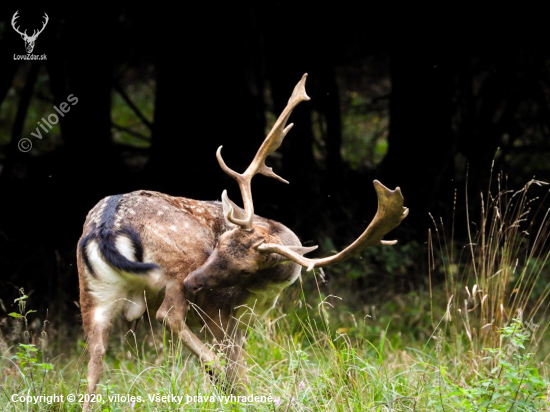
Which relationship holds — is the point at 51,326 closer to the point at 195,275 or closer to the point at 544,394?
the point at 195,275

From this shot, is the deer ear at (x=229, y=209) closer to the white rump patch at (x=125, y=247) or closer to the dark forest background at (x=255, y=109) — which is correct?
the white rump patch at (x=125, y=247)

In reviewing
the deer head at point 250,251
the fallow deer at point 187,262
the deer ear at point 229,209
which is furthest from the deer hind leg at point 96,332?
the deer ear at point 229,209

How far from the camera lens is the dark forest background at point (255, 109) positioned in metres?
6.92

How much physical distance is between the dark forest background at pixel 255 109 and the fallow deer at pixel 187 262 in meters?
2.62

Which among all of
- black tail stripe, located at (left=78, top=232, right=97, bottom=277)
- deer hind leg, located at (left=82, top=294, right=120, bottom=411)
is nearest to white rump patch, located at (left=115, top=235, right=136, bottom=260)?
black tail stripe, located at (left=78, top=232, right=97, bottom=277)

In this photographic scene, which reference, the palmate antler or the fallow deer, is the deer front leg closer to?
the fallow deer

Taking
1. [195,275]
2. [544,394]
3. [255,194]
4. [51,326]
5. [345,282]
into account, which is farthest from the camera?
[255,194]

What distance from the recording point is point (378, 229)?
3.84m

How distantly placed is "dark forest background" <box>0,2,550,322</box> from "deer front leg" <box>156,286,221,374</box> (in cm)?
293

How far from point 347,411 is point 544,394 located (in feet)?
2.95

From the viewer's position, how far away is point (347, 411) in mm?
3479

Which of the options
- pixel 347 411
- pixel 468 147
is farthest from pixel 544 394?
pixel 468 147

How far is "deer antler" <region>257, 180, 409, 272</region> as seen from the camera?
3.65 meters

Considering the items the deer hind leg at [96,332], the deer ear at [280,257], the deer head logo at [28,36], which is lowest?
the deer hind leg at [96,332]
